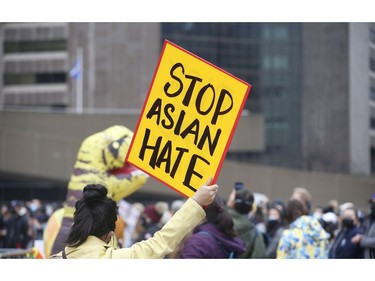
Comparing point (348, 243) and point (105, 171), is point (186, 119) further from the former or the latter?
point (348, 243)

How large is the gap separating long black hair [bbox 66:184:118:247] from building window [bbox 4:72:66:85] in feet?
172

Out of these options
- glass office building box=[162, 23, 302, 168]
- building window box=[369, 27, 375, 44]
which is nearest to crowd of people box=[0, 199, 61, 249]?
building window box=[369, 27, 375, 44]

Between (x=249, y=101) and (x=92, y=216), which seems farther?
(x=249, y=101)

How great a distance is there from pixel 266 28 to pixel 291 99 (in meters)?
4.51

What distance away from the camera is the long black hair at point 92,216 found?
4770 mm

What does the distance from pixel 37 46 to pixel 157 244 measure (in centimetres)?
5201

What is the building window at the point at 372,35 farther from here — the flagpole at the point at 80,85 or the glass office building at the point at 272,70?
the glass office building at the point at 272,70

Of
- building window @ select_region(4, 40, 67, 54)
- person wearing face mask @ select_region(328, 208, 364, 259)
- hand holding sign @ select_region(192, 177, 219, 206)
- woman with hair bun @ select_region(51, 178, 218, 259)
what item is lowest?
person wearing face mask @ select_region(328, 208, 364, 259)

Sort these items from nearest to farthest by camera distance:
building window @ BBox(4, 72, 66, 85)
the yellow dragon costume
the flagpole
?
the yellow dragon costume, the flagpole, building window @ BBox(4, 72, 66, 85)

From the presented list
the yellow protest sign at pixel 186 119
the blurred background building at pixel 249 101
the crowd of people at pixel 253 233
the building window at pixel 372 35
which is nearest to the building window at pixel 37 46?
the blurred background building at pixel 249 101

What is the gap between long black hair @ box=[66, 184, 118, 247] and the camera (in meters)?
4.77

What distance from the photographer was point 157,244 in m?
4.68

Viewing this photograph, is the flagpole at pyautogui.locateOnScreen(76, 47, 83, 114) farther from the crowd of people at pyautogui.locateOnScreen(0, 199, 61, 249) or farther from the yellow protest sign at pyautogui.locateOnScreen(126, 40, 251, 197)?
the yellow protest sign at pyautogui.locateOnScreen(126, 40, 251, 197)

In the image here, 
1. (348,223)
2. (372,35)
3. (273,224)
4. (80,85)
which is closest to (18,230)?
(273,224)
